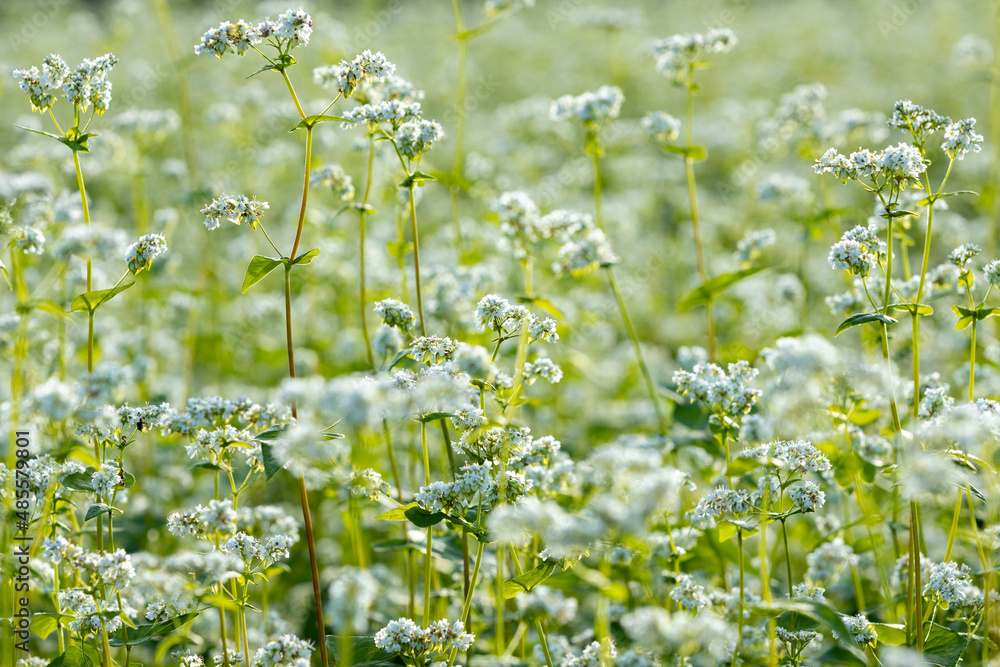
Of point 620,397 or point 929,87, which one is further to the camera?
point 929,87

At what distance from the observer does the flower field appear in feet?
11.4

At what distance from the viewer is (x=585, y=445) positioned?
750 cm

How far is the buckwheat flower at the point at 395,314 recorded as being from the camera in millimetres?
4277

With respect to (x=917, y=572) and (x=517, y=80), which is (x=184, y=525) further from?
(x=517, y=80)

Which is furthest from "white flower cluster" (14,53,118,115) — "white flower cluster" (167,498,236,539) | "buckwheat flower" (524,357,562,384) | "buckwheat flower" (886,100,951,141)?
"buckwheat flower" (886,100,951,141)

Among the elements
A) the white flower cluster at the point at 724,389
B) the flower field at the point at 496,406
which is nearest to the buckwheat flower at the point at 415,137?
the flower field at the point at 496,406

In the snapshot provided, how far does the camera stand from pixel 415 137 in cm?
431

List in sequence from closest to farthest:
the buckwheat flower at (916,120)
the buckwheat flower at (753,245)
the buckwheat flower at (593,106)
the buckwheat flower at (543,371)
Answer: the buckwheat flower at (916,120) → the buckwheat flower at (543,371) → the buckwheat flower at (593,106) → the buckwheat flower at (753,245)

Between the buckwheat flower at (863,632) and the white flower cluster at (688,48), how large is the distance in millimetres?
4454

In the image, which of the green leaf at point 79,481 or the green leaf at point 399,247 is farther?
the green leaf at point 399,247

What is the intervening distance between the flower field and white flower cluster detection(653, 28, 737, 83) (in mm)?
37

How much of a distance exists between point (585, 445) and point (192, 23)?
81.2 ft

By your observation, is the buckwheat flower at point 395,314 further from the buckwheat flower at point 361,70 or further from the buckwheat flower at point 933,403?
the buckwheat flower at point 933,403

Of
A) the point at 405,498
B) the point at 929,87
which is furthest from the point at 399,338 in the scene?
the point at 929,87
